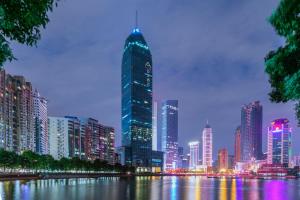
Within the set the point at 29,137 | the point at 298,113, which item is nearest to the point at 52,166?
the point at 29,137

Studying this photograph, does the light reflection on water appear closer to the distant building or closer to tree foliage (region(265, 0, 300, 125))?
tree foliage (region(265, 0, 300, 125))

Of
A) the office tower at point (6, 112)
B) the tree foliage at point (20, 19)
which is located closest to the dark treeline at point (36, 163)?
the office tower at point (6, 112)

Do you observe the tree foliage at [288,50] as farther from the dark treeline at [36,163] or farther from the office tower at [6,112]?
the office tower at [6,112]

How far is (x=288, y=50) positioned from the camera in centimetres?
621

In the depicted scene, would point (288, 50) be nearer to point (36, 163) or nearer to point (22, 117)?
point (36, 163)

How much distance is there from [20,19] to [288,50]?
428cm

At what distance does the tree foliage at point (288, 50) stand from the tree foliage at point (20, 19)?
3443mm

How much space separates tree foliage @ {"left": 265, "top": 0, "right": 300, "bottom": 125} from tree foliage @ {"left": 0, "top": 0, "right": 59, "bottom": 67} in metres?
3.44

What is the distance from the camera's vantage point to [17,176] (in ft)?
387

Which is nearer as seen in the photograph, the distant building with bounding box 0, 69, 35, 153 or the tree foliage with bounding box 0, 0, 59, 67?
the tree foliage with bounding box 0, 0, 59, 67

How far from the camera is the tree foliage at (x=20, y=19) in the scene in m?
5.25

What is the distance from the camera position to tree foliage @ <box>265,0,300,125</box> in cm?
557

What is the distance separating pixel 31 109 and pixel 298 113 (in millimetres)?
202065

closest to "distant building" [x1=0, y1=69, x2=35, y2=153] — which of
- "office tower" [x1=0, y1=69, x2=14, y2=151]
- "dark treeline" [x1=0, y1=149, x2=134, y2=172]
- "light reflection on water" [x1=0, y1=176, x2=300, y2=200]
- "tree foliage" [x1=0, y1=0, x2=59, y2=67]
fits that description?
"office tower" [x1=0, y1=69, x2=14, y2=151]
